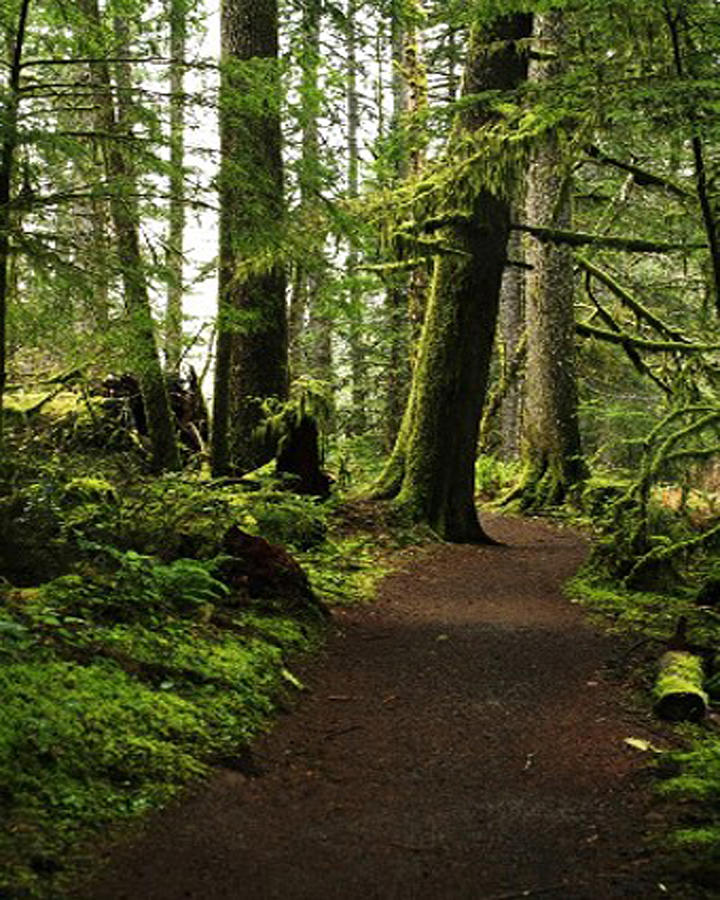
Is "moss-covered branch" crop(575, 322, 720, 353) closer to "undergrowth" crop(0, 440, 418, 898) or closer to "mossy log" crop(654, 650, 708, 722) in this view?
"undergrowth" crop(0, 440, 418, 898)

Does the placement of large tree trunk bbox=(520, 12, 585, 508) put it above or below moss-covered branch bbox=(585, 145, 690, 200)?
below

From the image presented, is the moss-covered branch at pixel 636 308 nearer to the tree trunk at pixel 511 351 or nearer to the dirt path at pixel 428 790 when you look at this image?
the tree trunk at pixel 511 351

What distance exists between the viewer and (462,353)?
37.2ft

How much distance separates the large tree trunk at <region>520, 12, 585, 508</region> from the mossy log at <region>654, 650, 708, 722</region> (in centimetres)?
938

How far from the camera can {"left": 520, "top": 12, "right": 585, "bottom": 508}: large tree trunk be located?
15.0 metres

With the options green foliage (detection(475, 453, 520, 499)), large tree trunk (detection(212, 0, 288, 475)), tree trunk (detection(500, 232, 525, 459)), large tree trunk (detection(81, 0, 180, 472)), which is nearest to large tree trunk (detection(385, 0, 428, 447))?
green foliage (detection(475, 453, 520, 499))

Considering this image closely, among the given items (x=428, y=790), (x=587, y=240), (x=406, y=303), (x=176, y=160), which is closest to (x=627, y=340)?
(x=587, y=240)

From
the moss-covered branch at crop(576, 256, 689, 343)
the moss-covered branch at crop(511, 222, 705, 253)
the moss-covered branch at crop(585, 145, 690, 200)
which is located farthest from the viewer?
the moss-covered branch at crop(576, 256, 689, 343)

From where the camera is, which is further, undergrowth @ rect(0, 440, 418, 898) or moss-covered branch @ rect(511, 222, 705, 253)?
moss-covered branch @ rect(511, 222, 705, 253)

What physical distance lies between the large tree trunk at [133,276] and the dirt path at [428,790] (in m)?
2.97

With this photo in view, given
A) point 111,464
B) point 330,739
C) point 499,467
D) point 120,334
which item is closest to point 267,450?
point 111,464

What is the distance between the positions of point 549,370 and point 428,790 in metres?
11.9

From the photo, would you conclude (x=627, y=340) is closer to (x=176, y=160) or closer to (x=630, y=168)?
(x=630, y=168)

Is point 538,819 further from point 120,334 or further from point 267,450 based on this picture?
point 267,450
